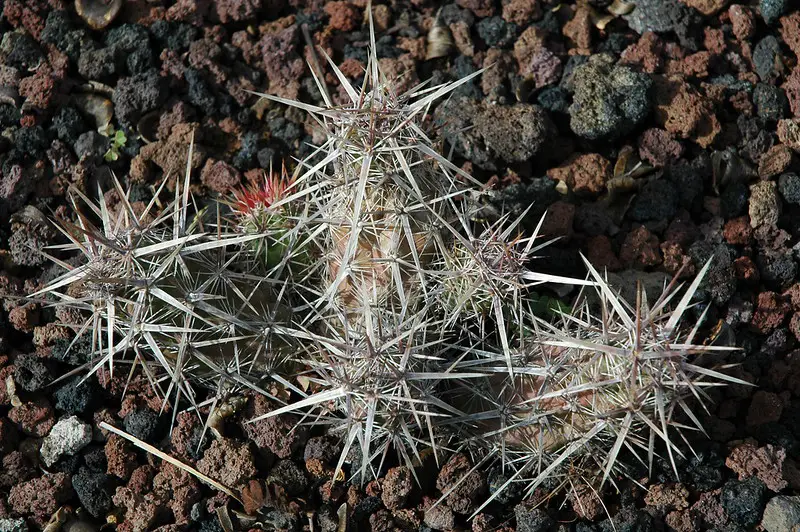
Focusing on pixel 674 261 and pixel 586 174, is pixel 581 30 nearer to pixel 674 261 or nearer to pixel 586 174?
pixel 586 174

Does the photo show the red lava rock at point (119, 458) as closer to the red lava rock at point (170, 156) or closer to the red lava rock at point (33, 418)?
the red lava rock at point (33, 418)

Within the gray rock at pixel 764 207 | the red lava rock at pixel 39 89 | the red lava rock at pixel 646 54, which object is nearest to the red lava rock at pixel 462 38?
the red lava rock at pixel 646 54

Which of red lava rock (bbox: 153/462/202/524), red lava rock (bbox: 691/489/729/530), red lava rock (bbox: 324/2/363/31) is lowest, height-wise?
red lava rock (bbox: 691/489/729/530)

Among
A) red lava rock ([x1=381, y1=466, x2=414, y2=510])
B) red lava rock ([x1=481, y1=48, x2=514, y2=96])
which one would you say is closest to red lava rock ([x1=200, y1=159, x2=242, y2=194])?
red lava rock ([x1=481, y1=48, x2=514, y2=96])

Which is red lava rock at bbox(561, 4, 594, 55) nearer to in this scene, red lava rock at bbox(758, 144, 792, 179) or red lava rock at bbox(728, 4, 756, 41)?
red lava rock at bbox(728, 4, 756, 41)

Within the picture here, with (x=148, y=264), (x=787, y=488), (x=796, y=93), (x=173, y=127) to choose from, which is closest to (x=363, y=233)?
(x=148, y=264)

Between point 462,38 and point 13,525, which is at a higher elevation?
point 462,38

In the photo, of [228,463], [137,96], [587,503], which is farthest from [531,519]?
[137,96]
